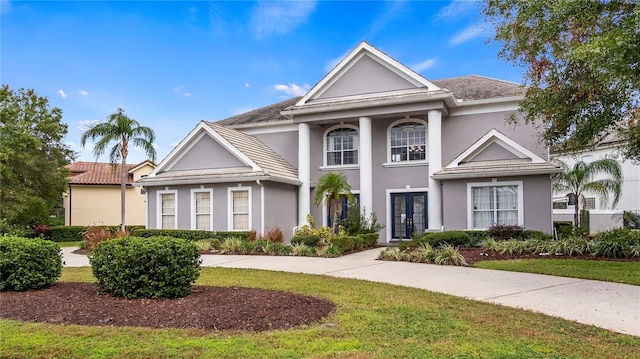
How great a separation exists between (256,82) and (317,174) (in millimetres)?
8151

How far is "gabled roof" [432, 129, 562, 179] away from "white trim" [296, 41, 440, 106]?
3.14 m

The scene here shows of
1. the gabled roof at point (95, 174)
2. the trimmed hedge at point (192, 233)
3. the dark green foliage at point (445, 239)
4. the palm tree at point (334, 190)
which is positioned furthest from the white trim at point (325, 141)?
the gabled roof at point (95, 174)

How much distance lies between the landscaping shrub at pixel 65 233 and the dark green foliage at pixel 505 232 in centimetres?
2426

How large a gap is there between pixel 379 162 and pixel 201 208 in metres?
8.53

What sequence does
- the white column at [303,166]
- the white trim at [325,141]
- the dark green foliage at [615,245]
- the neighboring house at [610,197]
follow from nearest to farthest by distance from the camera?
the dark green foliage at [615,245], the white column at [303,166], the white trim at [325,141], the neighboring house at [610,197]

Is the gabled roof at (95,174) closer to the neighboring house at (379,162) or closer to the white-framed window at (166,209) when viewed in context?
the white-framed window at (166,209)

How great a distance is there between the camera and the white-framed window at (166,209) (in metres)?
21.9

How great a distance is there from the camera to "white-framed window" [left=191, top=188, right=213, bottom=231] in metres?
21.2

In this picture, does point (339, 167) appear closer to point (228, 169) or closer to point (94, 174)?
point (228, 169)

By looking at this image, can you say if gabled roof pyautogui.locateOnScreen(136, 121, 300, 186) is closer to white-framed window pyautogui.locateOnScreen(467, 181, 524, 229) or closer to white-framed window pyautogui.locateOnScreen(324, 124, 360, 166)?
white-framed window pyautogui.locateOnScreen(324, 124, 360, 166)

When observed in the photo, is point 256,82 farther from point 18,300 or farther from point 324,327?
point 324,327

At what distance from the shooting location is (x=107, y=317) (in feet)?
22.0

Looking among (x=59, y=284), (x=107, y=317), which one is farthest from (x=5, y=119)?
(x=107, y=317)

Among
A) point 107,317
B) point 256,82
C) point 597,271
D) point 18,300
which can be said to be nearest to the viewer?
point 107,317
